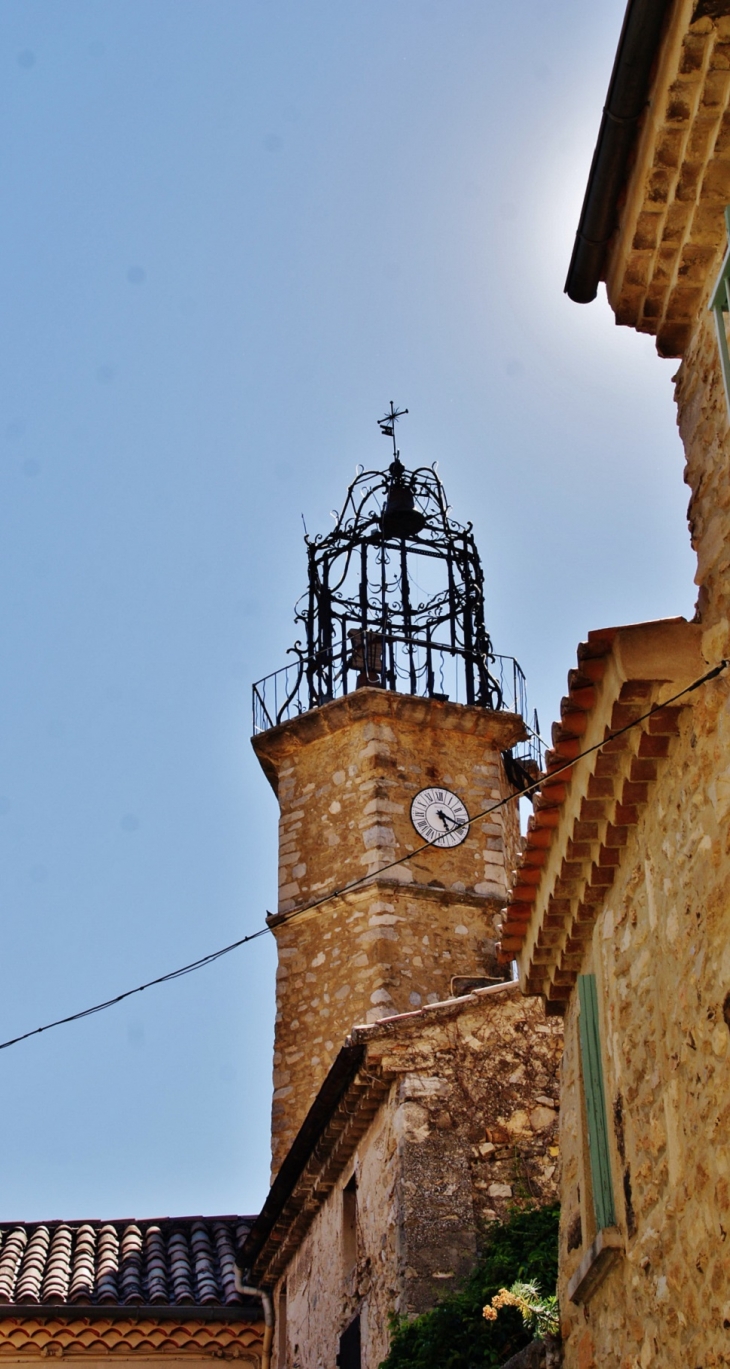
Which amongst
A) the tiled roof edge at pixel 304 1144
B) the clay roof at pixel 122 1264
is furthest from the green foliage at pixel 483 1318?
Answer: the clay roof at pixel 122 1264

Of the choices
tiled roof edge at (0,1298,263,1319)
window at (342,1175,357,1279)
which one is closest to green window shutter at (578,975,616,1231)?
window at (342,1175,357,1279)

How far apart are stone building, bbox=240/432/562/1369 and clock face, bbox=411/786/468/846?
25 millimetres

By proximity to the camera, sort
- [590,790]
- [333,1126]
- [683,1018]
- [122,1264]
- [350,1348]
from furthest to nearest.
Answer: [122,1264] < [333,1126] < [350,1348] < [590,790] < [683,1018]

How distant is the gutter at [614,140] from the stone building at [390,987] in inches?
239

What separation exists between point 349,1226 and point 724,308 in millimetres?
8484

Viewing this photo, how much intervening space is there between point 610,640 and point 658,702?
312 mm

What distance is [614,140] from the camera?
6.16 meters

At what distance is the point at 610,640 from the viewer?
20.3 feet

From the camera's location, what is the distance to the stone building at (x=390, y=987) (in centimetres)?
1089

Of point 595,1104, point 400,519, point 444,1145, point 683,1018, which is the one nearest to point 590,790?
point 683,1018

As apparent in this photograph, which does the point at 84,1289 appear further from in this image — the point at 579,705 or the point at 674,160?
the point at 674,160

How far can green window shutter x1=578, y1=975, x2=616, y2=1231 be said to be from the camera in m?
6.89

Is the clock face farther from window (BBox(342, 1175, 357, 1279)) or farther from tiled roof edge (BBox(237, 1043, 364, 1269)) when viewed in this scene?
window (BBox(342, 1175, 357, 1279))

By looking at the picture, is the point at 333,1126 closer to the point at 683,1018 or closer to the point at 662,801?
the point at 662,801
